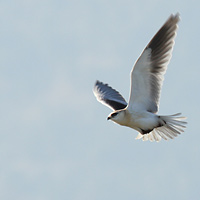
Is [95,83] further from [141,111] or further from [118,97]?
[141,111]

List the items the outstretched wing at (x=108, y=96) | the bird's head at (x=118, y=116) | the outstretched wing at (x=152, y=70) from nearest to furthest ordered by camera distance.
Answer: the outstretched wing at (x=152, y=70) < the bird's head at (x=118, y=116) < the outstretched wing at (x=108, y=96)

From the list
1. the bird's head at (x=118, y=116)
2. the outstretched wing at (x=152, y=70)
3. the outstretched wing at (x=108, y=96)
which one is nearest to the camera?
the outstretched wing at (x=152, y=70)

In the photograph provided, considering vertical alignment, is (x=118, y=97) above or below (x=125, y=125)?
above

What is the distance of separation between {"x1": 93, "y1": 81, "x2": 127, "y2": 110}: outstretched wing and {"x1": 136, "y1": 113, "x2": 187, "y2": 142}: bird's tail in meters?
0.98

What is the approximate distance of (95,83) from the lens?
14898mm

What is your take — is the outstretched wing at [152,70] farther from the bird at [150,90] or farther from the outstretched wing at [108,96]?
the outstretched wing at [108,96]

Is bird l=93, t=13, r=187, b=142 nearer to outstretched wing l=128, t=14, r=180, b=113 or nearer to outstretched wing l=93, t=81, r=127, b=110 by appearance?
outstretched wing l=128, t=14, r=180, b=113

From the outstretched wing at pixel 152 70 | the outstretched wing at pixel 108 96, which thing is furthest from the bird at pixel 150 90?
the outstretched wing at pixel 108 96

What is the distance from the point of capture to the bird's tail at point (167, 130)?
1129 cm

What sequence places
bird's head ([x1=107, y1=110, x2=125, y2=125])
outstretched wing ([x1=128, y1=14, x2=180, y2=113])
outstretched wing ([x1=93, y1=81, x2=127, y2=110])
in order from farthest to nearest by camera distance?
outstretched wing ([x1=93, y1=81, x2=127, y2=110]), bird's head ([x1=107, y1=110, x2=125, y2=125]), outstretched wing ([x1=128, y1=14, x2=180, y2=113])

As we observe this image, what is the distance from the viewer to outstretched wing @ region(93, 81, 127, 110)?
1299cm

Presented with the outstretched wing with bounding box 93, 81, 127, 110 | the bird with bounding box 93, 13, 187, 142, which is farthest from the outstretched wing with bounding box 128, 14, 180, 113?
the outstretched wing with bounding box 93, 81, 127, 110

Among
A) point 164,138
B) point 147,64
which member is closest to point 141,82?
point 147,64

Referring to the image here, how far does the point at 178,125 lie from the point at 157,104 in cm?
51
